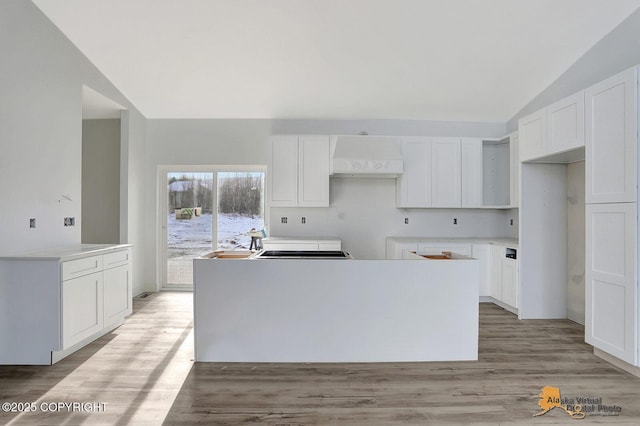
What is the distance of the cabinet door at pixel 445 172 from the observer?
15.7ft

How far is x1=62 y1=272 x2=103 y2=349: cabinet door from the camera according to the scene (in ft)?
9.14

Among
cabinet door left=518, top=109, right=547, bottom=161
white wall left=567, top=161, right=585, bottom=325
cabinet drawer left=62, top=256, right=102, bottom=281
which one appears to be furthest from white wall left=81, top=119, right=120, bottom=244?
white wall left=567, top=161, right=585, bottom=325

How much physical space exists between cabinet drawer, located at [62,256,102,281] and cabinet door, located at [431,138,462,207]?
4129mm

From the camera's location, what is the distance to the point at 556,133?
3389 millimetres

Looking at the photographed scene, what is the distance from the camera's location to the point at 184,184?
5168 millimetres

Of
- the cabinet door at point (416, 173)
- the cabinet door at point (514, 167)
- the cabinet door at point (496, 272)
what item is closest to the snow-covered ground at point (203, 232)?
the cabinet door at point (416, 173)

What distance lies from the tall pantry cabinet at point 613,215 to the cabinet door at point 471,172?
70.9 inches

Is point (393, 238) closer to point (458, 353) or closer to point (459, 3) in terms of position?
point (458, 353)

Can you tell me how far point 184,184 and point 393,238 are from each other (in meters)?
3.30

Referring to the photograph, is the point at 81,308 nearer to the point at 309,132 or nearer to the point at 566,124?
the point at 309,132

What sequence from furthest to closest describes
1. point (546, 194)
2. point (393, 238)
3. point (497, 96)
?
point (393, 238) → point (497, 96) → point (546, 194)

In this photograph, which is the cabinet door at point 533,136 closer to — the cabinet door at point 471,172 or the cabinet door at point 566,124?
the cabinet door at point 566,124

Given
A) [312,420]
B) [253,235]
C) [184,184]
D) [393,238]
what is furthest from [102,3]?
[393,238]

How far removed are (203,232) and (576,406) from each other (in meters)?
4.71
